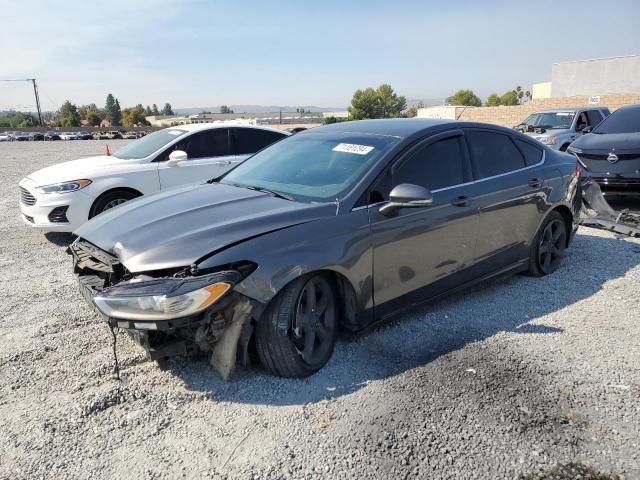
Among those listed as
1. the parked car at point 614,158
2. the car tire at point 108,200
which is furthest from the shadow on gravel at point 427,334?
the car tire at point 108,200

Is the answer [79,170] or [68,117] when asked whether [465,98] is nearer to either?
[68,117]

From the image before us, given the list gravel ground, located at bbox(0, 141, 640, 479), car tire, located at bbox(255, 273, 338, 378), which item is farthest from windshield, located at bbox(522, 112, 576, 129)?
car tire, located at bbox(255, 273, 338, 378)

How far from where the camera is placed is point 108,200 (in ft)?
22.3

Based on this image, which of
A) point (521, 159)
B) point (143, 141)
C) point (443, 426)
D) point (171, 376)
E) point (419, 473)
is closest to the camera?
point (419, 473)

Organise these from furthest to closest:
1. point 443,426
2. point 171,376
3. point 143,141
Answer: point 143,141 → point 171,376 → point 443,426

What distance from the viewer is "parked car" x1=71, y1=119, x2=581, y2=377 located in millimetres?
2908

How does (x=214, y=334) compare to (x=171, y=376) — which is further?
(x=171, y=376)

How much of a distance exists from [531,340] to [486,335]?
1.06 feet

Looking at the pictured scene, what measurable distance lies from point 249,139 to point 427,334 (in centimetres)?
504

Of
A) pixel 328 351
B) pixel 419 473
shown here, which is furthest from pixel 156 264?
pixel 419 473

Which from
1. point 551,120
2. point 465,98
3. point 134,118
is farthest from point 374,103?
point 551,120

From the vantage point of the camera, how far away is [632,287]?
4.96 metres

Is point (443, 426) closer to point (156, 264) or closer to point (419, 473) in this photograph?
point (419, 473)

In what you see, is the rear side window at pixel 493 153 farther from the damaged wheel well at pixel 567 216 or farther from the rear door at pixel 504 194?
the damaged wheel well at pixel 567 216
